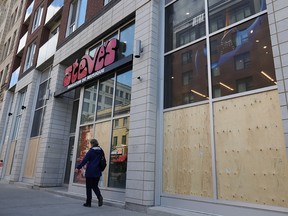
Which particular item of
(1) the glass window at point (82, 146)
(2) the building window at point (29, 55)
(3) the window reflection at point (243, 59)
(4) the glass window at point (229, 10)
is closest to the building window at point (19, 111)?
(2) the building window at point (29, 55)

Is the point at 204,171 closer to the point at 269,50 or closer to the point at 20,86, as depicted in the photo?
the point at 269,50

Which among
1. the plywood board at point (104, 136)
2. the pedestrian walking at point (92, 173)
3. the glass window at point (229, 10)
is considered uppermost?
the glass window at point (229, 10)

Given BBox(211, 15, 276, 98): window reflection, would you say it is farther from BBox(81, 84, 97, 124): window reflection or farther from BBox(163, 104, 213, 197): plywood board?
BBox(81, 84, 97, 124): window reflection

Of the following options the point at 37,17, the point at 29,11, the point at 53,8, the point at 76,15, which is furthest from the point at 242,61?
the point at 29,11

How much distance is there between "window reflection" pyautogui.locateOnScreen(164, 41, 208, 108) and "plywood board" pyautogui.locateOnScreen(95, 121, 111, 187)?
2471mm

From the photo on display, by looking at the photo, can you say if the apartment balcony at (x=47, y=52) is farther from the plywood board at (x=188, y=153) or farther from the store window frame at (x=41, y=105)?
the plywood board at (x=188, y=153)

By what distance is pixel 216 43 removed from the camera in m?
5.83

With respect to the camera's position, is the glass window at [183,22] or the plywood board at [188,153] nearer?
the plywood board at [188,153]

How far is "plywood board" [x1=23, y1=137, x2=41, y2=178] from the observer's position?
1259 cm

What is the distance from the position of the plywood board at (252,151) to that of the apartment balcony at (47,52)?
1114 cm

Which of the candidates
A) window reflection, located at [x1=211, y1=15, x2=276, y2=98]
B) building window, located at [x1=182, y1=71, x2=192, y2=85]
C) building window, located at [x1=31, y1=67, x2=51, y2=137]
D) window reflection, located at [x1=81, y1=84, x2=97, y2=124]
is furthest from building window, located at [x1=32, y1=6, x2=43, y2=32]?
window reflection, located at [x1=211, y1=15, x2=276, y2=98]

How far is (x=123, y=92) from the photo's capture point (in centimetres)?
809

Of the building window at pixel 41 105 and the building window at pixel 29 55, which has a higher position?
the building window at pixel 29 55

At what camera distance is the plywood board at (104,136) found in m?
7.58
